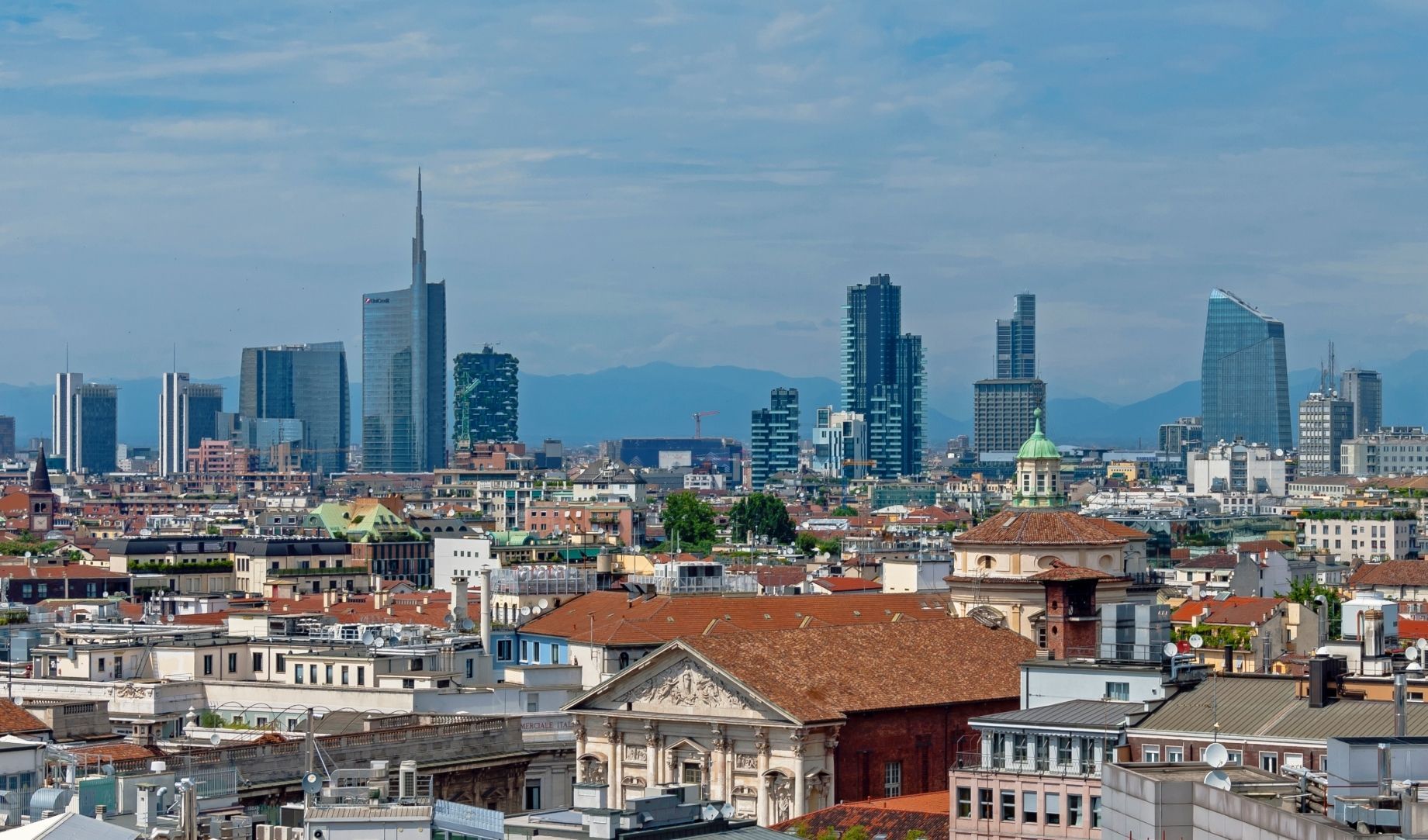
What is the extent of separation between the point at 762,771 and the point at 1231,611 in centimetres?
5028

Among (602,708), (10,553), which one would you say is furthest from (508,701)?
(10,553)

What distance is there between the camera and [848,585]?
130 metres

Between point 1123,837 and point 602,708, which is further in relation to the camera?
point 602,708

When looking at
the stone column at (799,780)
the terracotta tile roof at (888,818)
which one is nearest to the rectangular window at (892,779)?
the stone column at (799,780)

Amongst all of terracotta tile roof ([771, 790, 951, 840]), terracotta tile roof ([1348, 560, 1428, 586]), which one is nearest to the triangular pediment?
terracotta tile roof ([771, 790, 951, 840])

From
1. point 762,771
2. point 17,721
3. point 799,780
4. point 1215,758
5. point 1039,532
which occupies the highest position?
point 1039,532

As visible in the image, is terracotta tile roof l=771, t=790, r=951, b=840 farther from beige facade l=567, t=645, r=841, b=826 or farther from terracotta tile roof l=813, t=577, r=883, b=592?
terracotta tile roof l=813, t=577, r=883, b=592

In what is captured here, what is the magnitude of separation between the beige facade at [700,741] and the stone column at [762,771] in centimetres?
2

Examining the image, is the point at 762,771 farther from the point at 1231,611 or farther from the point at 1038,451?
the point at 1038,451

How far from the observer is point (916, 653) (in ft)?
218

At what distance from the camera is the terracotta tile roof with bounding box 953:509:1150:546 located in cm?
9162

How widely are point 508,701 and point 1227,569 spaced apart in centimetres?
9593

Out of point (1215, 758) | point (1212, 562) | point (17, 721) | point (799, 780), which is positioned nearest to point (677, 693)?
point (799, 780)

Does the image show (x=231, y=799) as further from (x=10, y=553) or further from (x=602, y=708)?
(x=10, y=553)
